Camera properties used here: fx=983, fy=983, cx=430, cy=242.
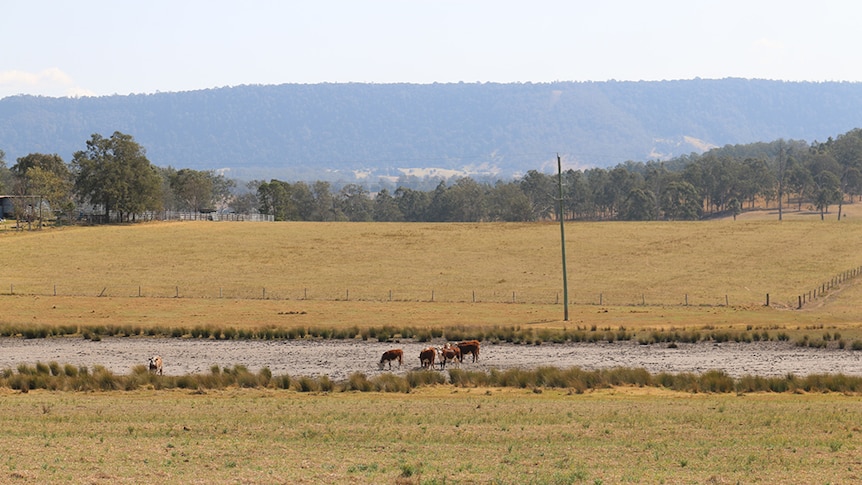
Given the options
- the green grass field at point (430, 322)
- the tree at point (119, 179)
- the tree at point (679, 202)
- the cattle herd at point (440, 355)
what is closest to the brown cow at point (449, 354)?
the cattle herd at point (440, 355)

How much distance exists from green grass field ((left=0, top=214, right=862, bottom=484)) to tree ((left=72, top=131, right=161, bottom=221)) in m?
11.2

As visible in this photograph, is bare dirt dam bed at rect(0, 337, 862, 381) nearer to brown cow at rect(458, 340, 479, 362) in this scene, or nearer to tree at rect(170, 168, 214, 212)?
brown cow at rect(458, 340, 479, 362)

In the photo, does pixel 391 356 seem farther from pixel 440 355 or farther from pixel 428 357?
pixel 440 355

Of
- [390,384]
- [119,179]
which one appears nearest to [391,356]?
[390,384]

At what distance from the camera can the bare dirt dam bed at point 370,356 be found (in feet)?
124

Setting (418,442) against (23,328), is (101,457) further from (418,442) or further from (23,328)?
(23,328)

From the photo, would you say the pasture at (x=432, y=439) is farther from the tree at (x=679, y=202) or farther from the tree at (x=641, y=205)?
the tree at (x=679, y=202)

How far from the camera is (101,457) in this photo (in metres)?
18.9

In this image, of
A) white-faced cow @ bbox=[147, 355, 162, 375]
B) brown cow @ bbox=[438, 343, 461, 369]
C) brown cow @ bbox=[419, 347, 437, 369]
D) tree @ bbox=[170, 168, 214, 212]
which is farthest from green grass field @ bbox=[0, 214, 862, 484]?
tree @ bbox=[170, 168, 214, 212]

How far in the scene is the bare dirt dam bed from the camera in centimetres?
3791

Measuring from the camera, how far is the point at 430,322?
2090 inches

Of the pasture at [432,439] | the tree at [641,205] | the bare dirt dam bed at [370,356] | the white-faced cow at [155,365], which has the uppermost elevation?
the tree at [641,205]

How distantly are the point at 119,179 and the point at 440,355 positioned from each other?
96821 millimetres

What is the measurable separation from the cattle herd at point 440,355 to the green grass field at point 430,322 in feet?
14.2
